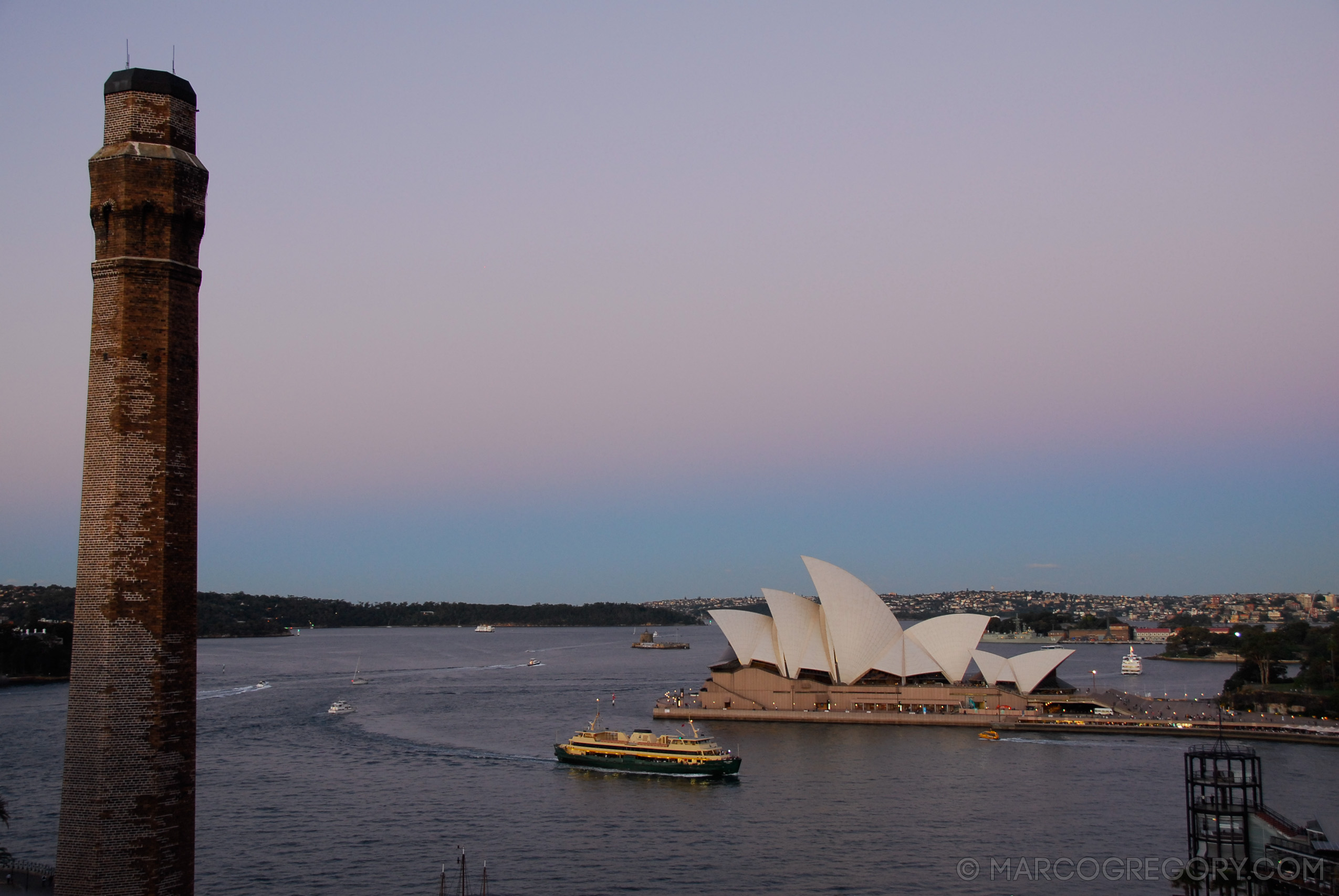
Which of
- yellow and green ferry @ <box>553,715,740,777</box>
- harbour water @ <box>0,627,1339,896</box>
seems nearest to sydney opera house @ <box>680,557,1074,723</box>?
harbour water @ <box>0,627,1339,896</box>

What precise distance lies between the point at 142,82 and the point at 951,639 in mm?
64271

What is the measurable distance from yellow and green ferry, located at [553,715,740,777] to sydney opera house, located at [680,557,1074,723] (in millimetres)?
17522

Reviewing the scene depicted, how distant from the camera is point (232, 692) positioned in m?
85.0

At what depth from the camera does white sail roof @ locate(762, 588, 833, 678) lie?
227 feet

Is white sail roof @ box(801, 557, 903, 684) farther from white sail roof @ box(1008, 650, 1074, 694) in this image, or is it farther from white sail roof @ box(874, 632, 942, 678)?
white sail roof @ box(1008, 650, 1074, 694)

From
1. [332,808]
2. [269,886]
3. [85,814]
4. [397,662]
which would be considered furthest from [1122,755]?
[397,662]

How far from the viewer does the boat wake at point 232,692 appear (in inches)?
3194

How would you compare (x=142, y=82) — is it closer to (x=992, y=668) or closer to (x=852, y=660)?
(x=852, y=660)

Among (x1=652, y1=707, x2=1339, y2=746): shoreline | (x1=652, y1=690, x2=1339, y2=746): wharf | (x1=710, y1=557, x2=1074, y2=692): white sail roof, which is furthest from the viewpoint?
(x1=710, y1=557, x2=1074, y2=692): white sail roof

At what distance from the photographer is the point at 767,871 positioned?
32438mm

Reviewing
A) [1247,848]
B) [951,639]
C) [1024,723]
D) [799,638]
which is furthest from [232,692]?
[1247,848]

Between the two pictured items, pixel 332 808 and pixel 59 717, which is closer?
pixel 332 808

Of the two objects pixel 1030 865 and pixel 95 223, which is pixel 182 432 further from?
pixel 1030 865

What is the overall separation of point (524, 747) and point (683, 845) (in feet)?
70.3
